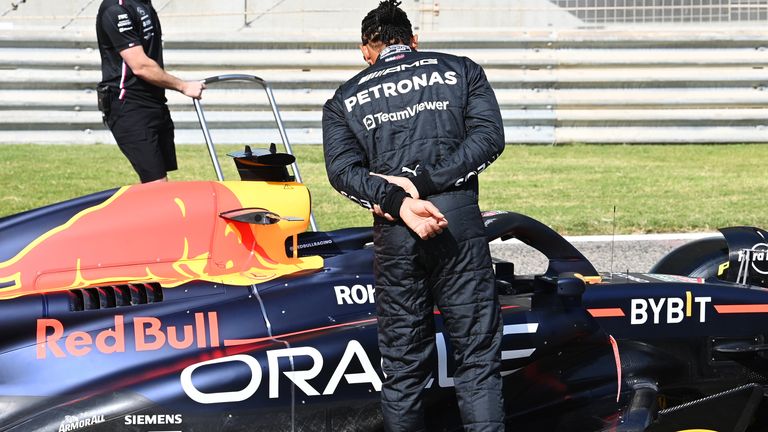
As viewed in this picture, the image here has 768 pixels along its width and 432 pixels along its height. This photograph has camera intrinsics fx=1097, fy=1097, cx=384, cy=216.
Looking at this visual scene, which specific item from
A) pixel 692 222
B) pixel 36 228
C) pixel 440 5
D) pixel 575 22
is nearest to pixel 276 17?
pixel 440 5

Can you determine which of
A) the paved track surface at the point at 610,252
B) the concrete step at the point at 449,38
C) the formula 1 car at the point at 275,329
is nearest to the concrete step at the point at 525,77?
the concrete step at the point at 449,38

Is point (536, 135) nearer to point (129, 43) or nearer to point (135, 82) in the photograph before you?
point (135, 82)

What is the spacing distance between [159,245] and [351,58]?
6.89 metres

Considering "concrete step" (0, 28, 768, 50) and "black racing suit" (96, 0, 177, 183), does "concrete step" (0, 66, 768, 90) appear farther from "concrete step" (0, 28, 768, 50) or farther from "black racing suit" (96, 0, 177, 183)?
"black racing suit" (96, 0, 177, 183)

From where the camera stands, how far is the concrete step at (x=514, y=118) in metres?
10.5

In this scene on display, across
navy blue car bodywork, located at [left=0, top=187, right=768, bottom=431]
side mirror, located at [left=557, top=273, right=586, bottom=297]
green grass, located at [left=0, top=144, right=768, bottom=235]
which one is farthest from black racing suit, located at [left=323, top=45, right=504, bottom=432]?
green grass, located at [left=0, top=144, right=768, bottom=235]

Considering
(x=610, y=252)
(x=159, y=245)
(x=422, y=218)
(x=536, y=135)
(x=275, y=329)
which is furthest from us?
(x=536, y=135)

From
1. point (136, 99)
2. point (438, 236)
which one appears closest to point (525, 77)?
point (136, 99)

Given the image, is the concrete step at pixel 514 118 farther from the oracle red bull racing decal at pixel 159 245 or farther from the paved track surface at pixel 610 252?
the oracle red bull racing decal at pixel 159 245

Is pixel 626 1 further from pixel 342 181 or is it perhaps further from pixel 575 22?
pixel 342 181

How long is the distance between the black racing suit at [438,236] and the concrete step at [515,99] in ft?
23.7

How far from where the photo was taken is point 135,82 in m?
5.67

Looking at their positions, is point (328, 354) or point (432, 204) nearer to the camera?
point (432, 204)

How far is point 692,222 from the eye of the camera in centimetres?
796
